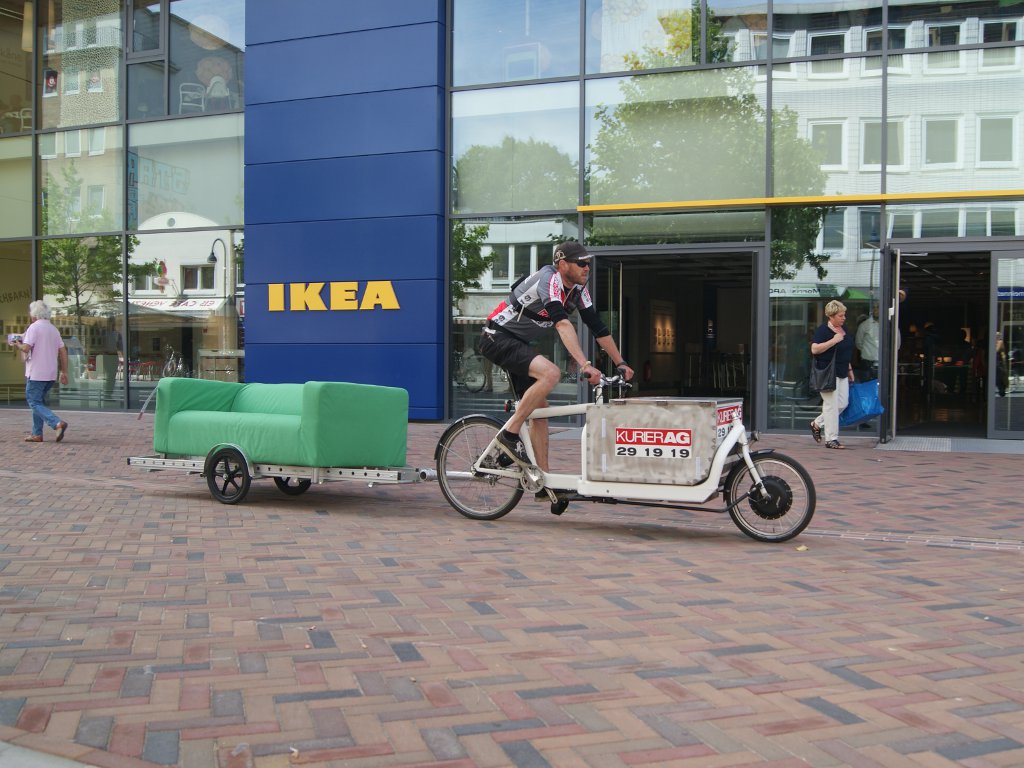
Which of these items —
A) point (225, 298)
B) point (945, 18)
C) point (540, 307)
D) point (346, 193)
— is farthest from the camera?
point (225, 298)

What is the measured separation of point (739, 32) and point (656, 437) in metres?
9.31

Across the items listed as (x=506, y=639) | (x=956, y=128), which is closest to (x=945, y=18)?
(x=956, y=128)

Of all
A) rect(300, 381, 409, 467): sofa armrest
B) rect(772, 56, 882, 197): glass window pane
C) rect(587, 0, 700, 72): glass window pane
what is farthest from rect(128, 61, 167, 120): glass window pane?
rect(300, 381, 409, 467): sofa armrest

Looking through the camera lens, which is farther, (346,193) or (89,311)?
(89,311)

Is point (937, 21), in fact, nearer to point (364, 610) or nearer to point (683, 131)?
point (683, 131)

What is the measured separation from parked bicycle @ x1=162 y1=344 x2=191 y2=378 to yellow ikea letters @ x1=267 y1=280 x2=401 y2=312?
2.27m

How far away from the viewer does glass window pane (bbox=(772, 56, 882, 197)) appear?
504 inches

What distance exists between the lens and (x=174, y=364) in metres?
16.9

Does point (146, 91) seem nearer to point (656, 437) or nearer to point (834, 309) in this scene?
point (834, 309)

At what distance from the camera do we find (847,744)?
2.85 m

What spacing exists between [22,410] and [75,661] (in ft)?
54.4

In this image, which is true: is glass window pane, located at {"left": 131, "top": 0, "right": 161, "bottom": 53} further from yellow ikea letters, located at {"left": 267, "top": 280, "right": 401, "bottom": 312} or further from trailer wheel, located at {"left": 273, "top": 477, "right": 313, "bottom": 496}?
trailer wheel, located at {"left": 273, "top": 477, "right": 313, "bottom": 496}

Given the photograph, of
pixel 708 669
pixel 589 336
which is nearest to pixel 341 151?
pixel 589 336

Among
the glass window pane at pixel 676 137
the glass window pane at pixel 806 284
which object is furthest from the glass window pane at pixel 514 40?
the glass window pane at pixel 806 284
